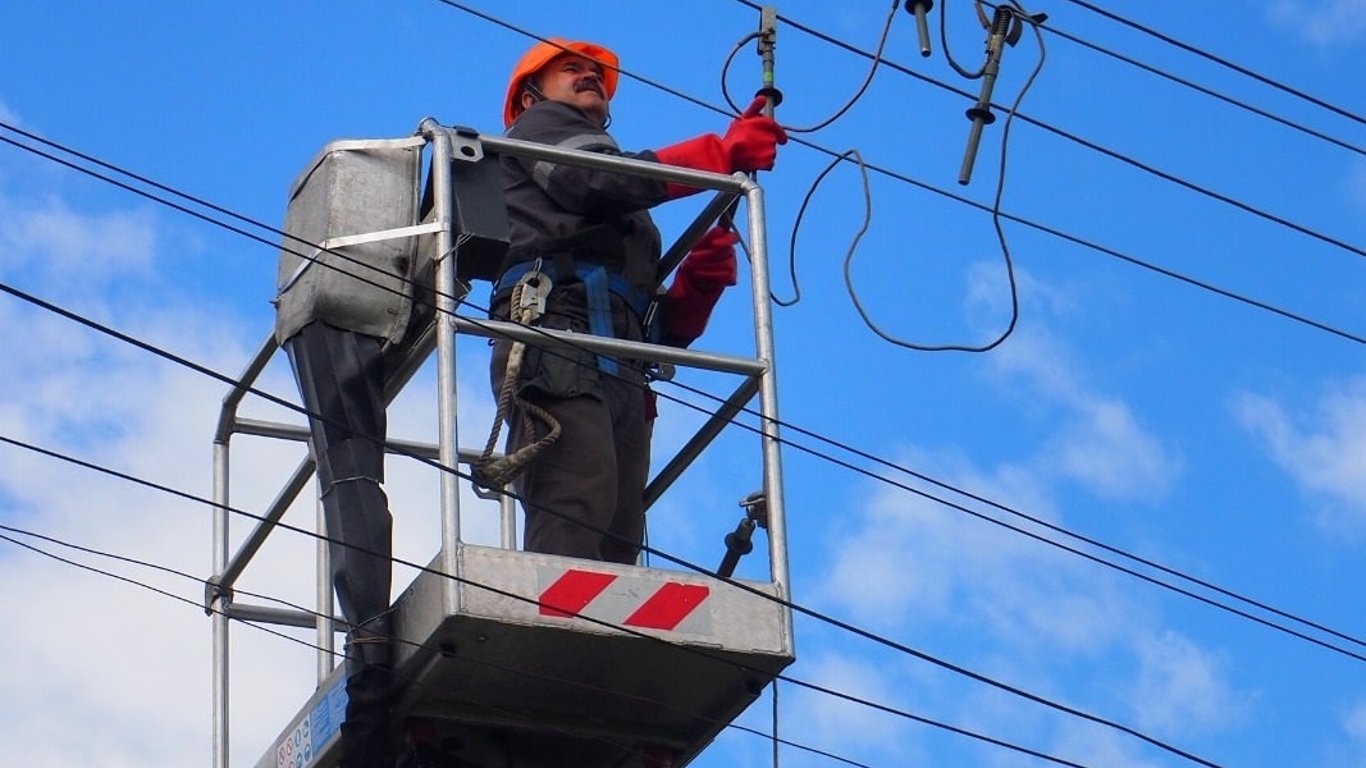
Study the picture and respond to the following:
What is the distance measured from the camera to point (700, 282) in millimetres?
9828

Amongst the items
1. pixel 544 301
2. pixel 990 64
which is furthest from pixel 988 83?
pixel 544 301

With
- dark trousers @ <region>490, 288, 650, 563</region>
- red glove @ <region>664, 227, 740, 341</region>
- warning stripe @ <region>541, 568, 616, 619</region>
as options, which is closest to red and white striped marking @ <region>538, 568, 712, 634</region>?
warning stripe @ <region>541, 568, 616, 619</region>

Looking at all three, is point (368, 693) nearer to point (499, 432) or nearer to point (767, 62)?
point (499, 432)

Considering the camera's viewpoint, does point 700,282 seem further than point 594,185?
Yes

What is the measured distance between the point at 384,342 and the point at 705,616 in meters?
1.43

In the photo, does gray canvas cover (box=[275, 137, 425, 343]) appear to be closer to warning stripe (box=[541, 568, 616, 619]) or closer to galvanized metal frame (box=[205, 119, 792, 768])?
galvanized metal frame (box=[205, 119, 792, 768])

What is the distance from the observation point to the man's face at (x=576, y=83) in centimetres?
1012

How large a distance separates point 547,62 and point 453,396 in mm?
2239

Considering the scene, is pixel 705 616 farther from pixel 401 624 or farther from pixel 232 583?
pixel 232 583

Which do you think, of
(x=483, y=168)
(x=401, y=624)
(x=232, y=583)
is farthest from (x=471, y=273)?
(x=232, y=583)

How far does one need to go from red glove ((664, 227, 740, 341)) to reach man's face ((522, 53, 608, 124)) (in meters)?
0.65

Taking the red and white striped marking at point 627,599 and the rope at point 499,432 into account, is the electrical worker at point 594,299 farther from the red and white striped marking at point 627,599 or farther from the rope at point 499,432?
the red and white striped marking at point 627,599

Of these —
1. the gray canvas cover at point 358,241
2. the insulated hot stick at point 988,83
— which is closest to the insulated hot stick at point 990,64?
the insulated hot stick at point 988,83

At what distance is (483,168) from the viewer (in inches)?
352
